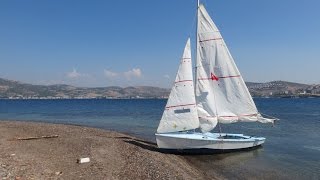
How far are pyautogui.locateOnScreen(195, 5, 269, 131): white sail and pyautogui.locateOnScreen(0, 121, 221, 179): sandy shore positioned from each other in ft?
17.5

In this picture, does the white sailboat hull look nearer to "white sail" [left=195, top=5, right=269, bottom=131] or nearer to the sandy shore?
the sandy shore

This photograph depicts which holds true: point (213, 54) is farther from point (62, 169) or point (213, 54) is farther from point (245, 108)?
point (62, 169)

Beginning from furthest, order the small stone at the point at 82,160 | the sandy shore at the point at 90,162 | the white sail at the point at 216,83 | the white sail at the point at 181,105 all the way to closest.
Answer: the white sail at the point at 216,83 → the white sail at the point at 181,105 → the small stone at the point at 82,160 → the sandy shore at the point at 90,162

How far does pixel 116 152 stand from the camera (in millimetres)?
27281

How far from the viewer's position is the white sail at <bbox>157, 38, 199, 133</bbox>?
2948cm

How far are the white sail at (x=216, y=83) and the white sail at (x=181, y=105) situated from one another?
1.67m

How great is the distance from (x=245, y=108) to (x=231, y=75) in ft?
10.3

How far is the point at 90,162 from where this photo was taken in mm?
22734

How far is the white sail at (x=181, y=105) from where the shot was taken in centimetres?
2948

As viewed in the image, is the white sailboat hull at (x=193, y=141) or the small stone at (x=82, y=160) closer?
the small stone at (x=82, y=160)

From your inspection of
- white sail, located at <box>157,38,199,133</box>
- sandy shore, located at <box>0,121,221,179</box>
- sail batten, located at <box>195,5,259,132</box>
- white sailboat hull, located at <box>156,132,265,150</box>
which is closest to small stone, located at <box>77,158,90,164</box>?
sandy shore, located at <box>0,121,221,179</box>

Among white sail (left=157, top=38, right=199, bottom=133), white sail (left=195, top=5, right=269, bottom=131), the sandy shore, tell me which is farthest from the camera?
white sail (left=195, top=5, right=269, bottom=131)

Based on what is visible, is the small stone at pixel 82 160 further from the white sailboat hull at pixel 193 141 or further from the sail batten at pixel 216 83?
the sail batten at pixel 216 83

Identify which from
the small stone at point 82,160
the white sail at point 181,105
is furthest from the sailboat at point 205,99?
the small stone at point 82,160
